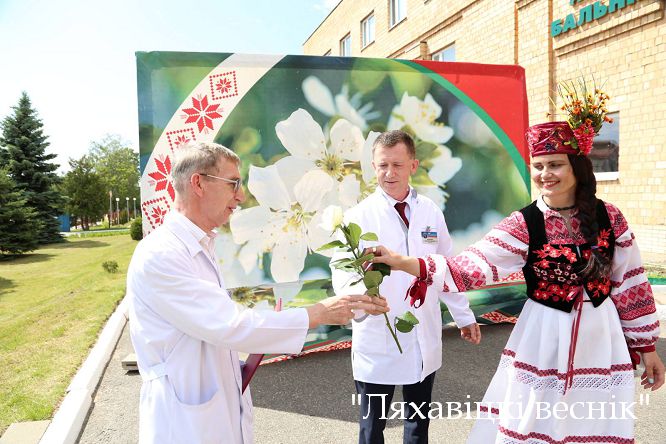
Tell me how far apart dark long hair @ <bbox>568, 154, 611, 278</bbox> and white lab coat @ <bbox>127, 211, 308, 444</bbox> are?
1434 mm

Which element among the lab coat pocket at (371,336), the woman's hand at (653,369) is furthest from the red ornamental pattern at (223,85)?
the woman's hand at (653,369)

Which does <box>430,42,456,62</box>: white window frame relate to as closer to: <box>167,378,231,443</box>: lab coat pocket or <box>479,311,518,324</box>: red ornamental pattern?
<box>479,311,518,324</box>: red ornamental pattern

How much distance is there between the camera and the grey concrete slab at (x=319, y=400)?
12.1 feet

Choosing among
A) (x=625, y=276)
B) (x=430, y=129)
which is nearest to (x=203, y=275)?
(x=625, y=276)

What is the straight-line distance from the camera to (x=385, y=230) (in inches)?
115

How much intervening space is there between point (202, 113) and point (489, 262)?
304 cm

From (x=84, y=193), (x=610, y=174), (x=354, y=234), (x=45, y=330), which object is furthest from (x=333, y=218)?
(x=84, y=193)

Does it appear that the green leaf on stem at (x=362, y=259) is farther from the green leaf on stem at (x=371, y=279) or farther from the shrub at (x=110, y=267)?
the shrub at (x=110, y=267)

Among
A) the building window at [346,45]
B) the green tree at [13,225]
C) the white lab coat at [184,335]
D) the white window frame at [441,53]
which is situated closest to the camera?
the white lab coat at [184,335]

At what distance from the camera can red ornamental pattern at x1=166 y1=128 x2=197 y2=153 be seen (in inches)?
169

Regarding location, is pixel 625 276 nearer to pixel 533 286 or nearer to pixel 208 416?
pixel 533 286

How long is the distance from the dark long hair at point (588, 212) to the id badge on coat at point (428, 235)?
846 millimetres

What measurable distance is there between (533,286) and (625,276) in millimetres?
473

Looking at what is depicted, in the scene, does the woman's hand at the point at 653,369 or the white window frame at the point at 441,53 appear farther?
the white window frame at the point at 441,53
